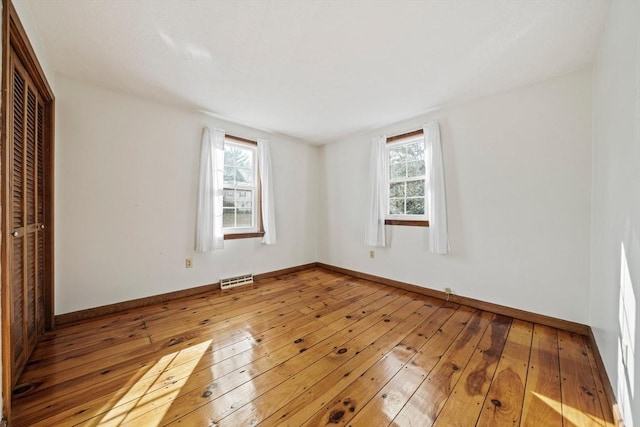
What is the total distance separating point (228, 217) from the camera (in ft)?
11.4

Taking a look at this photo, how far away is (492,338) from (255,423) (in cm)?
192

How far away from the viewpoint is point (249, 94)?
2.59 meters

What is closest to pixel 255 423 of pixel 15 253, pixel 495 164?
pixel 15 253

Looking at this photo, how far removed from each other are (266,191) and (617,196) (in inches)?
133

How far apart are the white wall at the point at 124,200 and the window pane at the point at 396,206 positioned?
2266 millimetres

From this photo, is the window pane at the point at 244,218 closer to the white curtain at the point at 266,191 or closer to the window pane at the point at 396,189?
the white curtain at the point at 266,191

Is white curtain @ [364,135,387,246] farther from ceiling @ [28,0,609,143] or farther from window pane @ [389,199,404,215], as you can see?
ceiling @ [28,0,609,143]

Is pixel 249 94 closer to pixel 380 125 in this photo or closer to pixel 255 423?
pixel 380 125

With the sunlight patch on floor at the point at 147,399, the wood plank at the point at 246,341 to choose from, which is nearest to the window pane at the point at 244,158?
the wood plank at the point at 246,341

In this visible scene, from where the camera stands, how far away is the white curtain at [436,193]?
279 centimetres

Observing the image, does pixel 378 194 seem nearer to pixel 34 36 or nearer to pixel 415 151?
pixel 415 151

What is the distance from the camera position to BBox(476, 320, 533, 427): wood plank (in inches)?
48.5

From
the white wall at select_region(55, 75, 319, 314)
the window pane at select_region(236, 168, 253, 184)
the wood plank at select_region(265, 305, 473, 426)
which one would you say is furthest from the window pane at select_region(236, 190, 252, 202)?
the wood plank at select_region(265, 305, 473, 426)

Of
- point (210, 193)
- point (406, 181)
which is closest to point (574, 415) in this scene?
point (406, 181)
